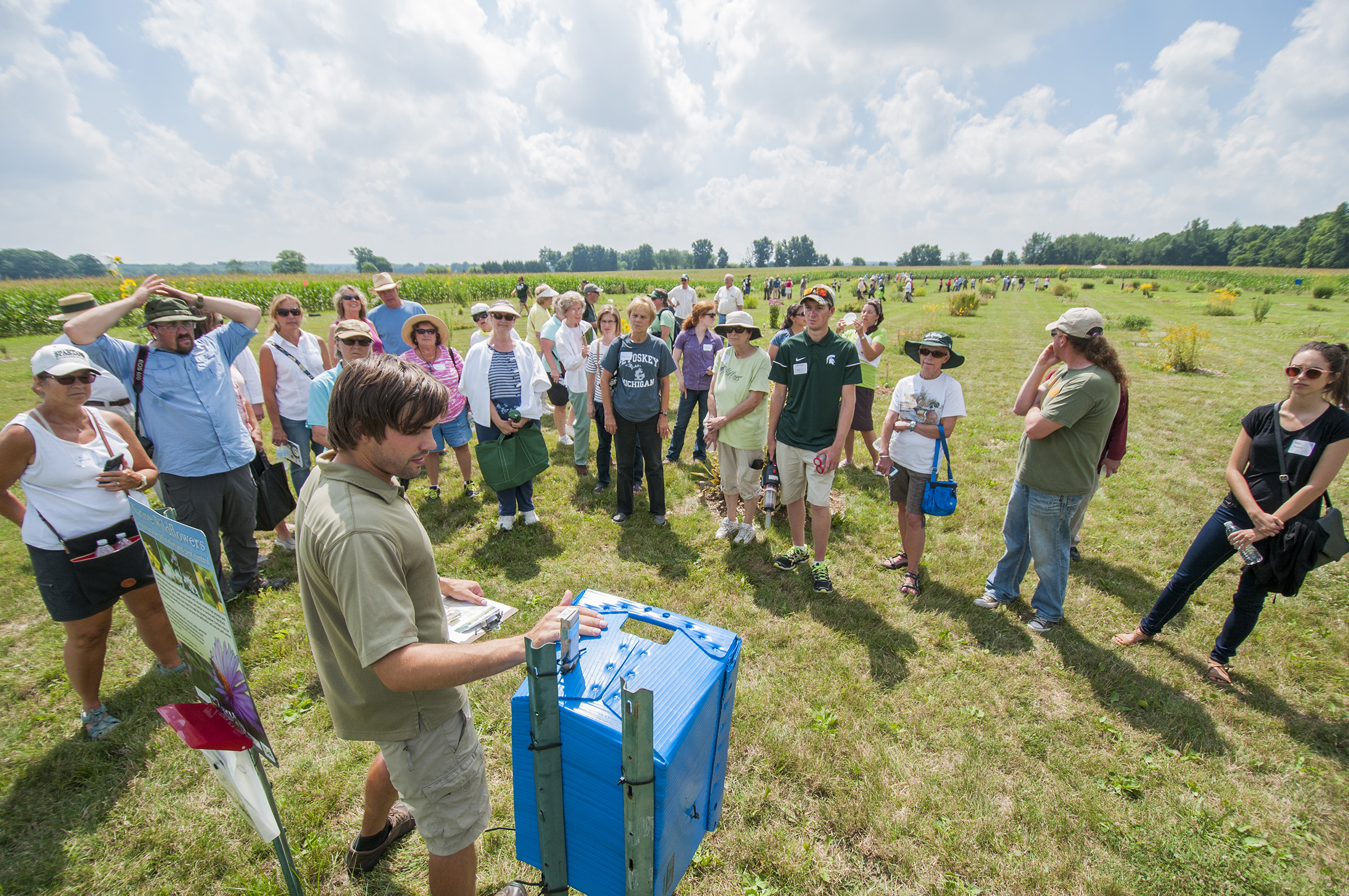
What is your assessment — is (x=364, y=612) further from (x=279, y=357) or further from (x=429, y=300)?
(x=429, y=300)

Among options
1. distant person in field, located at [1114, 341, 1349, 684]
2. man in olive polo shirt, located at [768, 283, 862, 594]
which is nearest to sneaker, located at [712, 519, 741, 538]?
man in olive polo shirt, located at [768, 283, 862, 594]

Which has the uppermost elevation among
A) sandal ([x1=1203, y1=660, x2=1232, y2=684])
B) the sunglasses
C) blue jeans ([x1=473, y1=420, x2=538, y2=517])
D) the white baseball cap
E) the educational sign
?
the white baseball cap

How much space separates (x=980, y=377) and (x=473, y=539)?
1259 centimetres

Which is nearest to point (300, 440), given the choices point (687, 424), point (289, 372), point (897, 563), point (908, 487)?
point (289, 372)

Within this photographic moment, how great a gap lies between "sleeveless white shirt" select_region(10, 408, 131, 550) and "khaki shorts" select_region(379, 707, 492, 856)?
248 cm

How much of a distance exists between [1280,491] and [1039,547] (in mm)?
1335

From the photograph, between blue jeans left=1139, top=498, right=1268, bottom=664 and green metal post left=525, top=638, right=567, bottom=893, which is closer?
green metal post left=525, top=638, right=567, bottom=893

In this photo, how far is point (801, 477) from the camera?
4.59 meters

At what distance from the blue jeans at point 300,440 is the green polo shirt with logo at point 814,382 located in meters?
4.65

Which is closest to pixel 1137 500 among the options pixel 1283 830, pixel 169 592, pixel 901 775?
pixel 1283 830

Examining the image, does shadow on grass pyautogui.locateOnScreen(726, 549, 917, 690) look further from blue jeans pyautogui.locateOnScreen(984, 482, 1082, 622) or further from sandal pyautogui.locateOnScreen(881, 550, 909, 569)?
blue jeans pyautogui.locateOnScreen(984, 482, 1082, 622)

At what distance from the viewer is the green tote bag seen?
538cm

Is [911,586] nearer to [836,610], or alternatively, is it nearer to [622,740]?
[836,610]

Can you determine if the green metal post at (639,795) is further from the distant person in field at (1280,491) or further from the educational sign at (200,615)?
the distant person in field at (1280,491)
